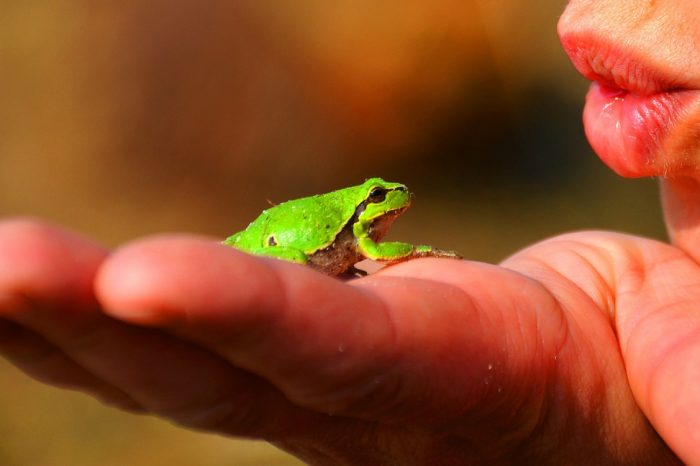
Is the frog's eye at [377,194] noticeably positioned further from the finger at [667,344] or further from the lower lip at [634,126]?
the finger at [667,344]

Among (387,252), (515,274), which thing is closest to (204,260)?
(515,274)

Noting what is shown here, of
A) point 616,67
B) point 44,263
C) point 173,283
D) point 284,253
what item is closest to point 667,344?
point 616,67

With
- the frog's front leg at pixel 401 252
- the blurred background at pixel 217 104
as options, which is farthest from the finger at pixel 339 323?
the blurred background at pixel 217 104

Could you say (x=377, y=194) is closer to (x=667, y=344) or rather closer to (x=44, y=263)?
(x=667, y=344)

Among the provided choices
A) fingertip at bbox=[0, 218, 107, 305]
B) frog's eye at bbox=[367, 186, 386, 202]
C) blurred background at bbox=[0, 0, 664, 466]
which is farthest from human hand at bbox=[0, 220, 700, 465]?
blurred background at bbox=[0, 0, 664, 466]

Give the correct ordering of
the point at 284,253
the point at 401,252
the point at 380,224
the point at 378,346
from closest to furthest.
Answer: the point at 378,346 → the point at 284,253 → the point at 401,252 → the point at 380,224

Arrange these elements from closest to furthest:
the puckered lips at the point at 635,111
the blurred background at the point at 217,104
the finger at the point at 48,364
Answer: the finger at the point at 48,364 < the puckered lips at the point at 635,111 < the blurred background at the point at 217,104

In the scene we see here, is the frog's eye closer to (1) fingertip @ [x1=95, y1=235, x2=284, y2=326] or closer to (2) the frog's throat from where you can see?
(2) the frog's throat
